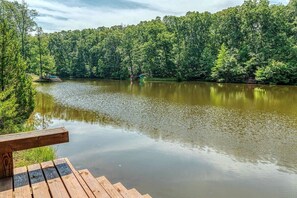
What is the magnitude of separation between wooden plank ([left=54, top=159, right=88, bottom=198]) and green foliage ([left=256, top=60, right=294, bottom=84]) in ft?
121

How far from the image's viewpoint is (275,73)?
118 ft

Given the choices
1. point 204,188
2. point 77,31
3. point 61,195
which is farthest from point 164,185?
point 77,31

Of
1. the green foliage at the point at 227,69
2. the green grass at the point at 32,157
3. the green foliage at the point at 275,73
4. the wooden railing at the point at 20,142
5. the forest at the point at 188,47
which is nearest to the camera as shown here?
the wooden railing at the point at 20,142

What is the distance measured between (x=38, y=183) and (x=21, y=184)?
207mm

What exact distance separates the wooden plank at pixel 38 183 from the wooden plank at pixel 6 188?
9.5 inches

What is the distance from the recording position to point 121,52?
54.7m

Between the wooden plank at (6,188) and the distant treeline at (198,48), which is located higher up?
the distant treeline at (198,48)

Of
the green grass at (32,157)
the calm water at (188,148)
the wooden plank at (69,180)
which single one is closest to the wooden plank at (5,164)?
the wooden plank at (69,180)

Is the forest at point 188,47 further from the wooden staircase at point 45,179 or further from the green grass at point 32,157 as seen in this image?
the wooden staircase at point 45,179

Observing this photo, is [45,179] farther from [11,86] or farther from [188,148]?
[188,148]

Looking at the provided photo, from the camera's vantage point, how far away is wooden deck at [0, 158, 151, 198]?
3.07 meters

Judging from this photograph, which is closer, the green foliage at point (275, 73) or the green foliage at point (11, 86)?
the green foliage at point (11, 86)

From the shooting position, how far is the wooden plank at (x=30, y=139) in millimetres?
3438

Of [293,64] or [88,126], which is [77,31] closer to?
[293,64]
